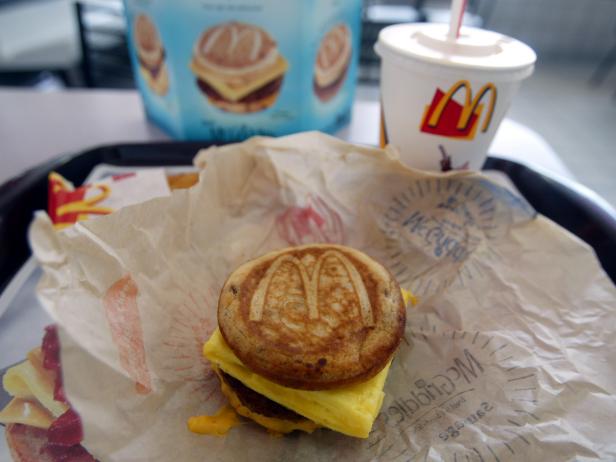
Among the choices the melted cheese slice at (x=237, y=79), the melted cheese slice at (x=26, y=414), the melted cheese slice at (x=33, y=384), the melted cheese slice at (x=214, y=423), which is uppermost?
the melted cheese slice at (x=237, y=79)

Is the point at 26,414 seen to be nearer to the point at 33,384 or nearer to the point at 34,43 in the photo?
the point at 33,384

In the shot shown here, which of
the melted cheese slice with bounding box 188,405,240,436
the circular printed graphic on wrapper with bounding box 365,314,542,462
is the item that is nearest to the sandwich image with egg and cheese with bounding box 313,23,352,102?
the circular printed graphic on wrapper with bounding box 365,314,542,462

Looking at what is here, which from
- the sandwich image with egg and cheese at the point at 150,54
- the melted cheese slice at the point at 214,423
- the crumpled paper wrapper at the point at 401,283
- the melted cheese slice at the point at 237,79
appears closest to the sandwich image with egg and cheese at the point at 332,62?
the melted cheese slice at the point at 237,79

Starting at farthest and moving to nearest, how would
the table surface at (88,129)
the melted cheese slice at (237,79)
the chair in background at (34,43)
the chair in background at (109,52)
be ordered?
the chair in background at (34,43), the chair in background at (109,52), the table surface at (88,129), the melted cheese slice at (237,79)

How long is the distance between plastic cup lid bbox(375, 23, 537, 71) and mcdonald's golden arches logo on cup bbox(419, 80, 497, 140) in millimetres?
38

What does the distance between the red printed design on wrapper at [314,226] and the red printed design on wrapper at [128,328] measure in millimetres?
316

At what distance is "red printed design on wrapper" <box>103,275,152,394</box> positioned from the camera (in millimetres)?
610

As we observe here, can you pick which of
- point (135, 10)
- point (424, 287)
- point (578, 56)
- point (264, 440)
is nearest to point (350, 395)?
point (264, 440)

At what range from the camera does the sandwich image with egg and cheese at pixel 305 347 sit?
23.3 inches

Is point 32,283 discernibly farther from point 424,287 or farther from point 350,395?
point 424,287

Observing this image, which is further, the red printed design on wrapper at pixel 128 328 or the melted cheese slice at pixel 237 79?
the melted cheese slice at pixel 237 79

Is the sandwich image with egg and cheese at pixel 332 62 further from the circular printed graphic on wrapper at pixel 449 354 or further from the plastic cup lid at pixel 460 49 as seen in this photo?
the circular printed graphic on wrapper at pixel 449 354

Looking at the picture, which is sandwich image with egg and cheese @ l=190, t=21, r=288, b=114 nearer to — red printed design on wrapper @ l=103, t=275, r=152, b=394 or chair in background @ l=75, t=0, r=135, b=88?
red printed design on wrapper @ l=103, t=275, r=152, b=394

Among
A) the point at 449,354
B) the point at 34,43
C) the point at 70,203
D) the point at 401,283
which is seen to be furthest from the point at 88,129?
the point at 34,43
